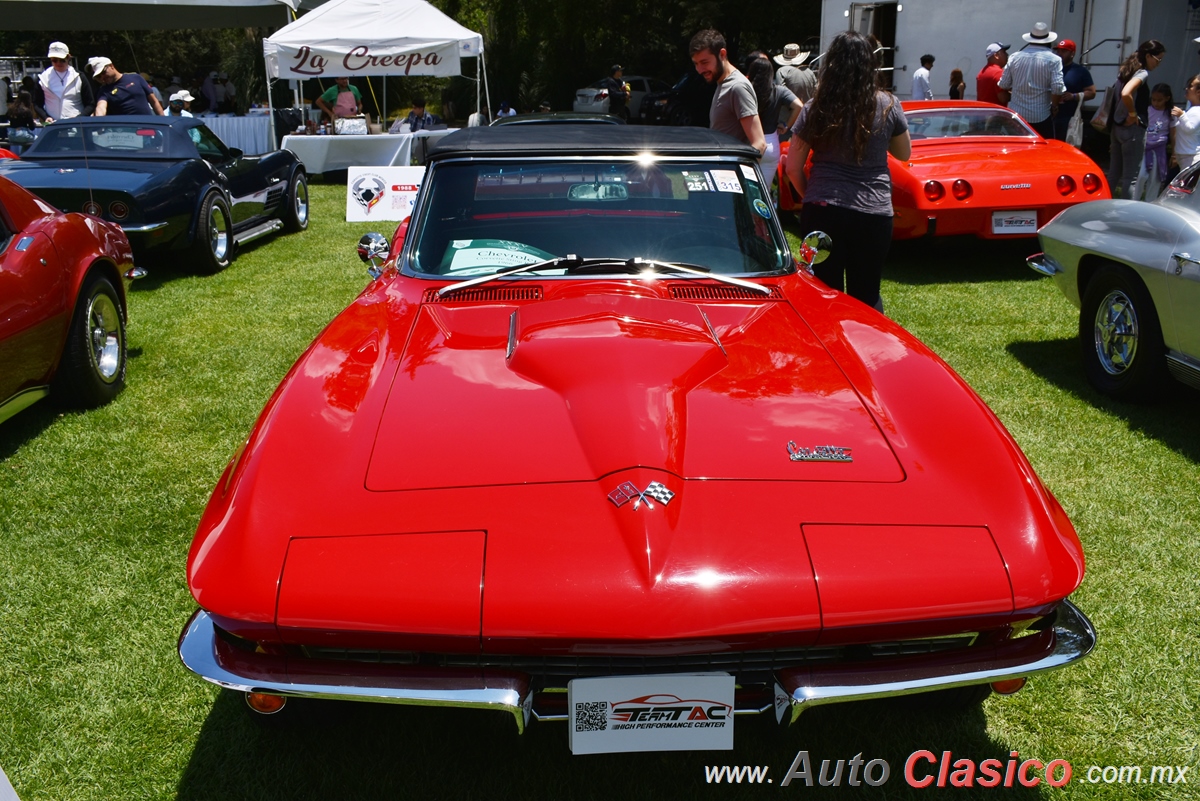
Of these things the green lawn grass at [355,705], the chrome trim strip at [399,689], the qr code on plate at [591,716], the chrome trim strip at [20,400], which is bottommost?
the green lawn grass at [355,705]

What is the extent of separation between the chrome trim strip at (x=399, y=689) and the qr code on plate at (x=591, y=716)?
0.33ft

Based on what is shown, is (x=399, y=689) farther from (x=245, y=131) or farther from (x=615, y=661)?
(x=245, y=131)

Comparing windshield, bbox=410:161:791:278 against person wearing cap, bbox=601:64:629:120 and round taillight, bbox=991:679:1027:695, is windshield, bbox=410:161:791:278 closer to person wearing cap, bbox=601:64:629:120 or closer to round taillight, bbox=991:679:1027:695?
round taillight, bbox=991:679:1027:695

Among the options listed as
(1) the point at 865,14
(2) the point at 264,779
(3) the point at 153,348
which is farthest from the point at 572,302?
(1) the point at 865,14

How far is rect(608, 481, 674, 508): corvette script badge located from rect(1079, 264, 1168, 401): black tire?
3606mm

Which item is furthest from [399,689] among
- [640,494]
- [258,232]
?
[258,232]

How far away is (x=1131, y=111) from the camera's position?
30.8 ft

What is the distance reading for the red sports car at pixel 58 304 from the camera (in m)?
4.27

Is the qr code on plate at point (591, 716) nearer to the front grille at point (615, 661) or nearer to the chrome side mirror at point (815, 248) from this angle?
the front grille at point (615, 661)

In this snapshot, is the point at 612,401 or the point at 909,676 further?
the point at 612,401

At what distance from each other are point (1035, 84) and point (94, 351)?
371 inches

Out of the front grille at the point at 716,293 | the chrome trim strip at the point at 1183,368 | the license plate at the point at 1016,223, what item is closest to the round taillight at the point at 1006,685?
the front grille at the point at 716,293

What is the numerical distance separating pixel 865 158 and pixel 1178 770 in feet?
10.2

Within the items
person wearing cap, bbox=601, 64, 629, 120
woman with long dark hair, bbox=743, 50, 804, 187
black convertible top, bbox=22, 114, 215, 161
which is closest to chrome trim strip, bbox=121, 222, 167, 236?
black convertible top, bbox=22, 114, 215, 161
